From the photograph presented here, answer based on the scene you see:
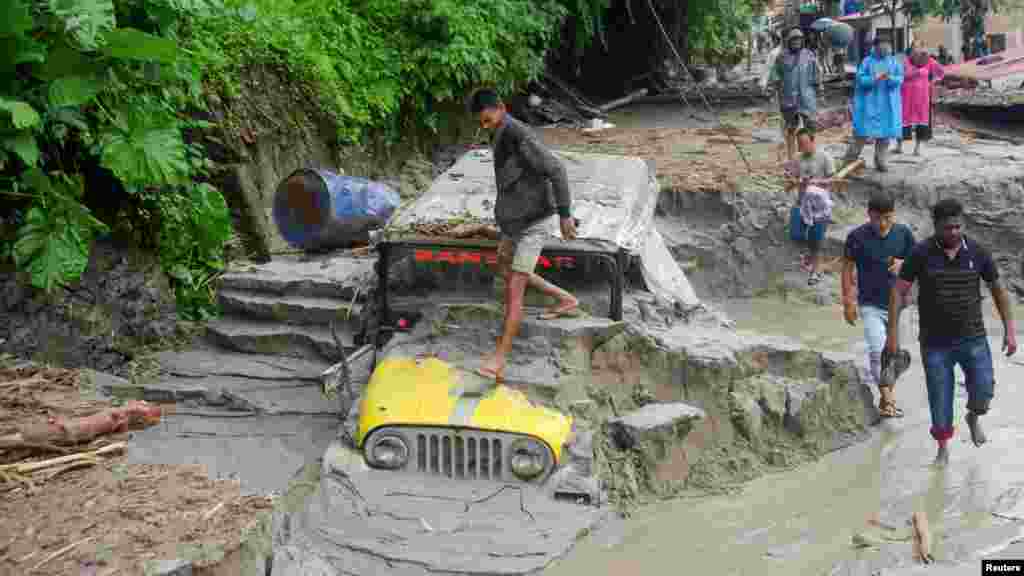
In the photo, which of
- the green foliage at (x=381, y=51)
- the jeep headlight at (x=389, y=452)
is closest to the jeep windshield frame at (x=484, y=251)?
the jeep headlight at (x=389, y=452)

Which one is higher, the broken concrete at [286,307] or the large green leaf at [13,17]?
the large green leaf at [13,17]

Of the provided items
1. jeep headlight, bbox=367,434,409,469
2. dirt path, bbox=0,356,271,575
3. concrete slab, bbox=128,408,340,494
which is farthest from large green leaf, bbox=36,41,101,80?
jeep headlight, bbox=367,434,409,469

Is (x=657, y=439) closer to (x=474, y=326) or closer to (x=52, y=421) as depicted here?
(x=474, y=326)

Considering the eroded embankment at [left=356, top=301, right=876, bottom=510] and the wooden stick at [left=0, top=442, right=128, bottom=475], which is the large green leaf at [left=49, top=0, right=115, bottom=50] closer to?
the wooden stick at [left=0, top=442, right=128, bottom=475]

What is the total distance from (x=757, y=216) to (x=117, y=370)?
26.8 ft

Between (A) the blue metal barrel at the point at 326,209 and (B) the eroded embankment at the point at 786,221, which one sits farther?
(B) the eroded embankment at the point at 786,221

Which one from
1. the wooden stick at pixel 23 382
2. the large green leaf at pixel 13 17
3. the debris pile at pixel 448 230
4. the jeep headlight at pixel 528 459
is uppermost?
the large green leaf at pixel 13 17

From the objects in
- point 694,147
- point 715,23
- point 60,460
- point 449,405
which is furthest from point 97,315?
point 715,23

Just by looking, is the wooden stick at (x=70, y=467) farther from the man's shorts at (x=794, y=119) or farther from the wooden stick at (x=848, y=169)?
the man's shorts at (x=794, y=119)

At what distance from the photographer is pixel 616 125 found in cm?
2066

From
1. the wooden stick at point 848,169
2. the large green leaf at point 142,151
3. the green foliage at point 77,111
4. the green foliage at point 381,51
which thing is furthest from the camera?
the wooden stick at point 848,169

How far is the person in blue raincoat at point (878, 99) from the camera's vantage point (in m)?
14.8

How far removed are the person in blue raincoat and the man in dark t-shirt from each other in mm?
7374

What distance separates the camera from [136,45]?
841cm
